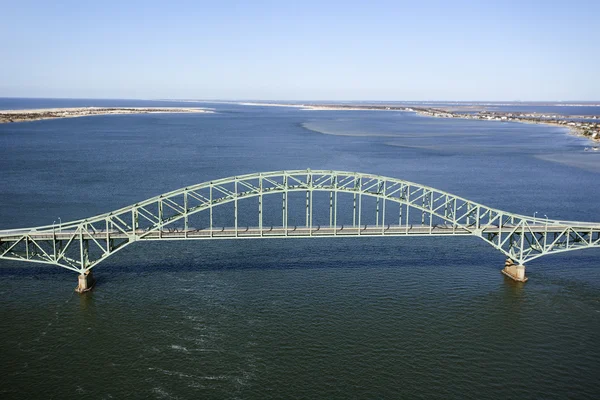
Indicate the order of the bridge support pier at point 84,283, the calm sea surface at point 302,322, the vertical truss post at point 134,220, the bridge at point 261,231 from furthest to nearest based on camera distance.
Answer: the vertical truss post at point 134,220, the bridge at point 261,231, the bridge support pier at point 84,283, the calm sea surface at point 302,322

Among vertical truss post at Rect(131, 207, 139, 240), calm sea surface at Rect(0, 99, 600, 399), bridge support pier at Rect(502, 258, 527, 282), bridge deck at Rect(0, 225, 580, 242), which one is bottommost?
calm sea surface at Rect(0, 99, 600, 399)

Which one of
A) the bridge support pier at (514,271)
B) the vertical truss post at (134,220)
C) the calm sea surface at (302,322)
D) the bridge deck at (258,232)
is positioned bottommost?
the calm sea surface at (302,322)

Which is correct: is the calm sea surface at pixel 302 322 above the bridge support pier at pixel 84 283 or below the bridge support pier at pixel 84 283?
below

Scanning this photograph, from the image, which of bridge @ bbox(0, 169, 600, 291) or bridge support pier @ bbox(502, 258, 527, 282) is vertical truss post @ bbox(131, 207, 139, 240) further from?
bridge support pier @ bbox(502, 258, 527, 282)

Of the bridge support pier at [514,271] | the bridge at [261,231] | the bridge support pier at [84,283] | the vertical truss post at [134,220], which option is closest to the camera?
the bridge support pier at [84,283]

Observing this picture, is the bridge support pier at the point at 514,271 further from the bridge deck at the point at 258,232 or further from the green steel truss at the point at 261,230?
the bridge deck at the point at 258,232

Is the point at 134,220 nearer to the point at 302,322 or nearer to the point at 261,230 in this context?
the point at 261,230

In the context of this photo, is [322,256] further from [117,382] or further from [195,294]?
[117,382]

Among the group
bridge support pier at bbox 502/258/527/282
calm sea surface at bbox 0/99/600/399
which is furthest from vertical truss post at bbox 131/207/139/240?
bridge support pier at bbox 502/258/527/282

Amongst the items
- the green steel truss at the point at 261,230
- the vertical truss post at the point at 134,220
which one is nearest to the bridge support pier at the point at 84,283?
the green steel truss at the point at 261,230
